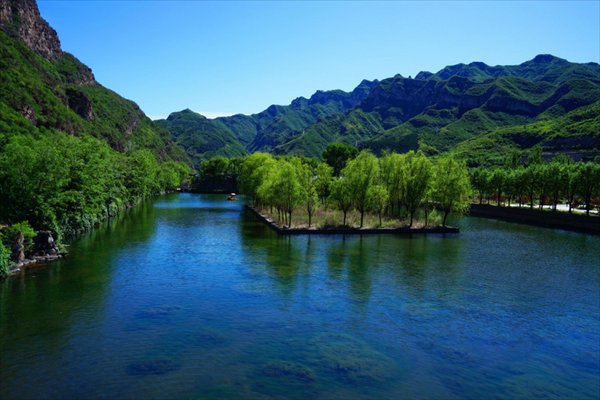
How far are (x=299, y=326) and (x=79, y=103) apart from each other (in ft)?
652

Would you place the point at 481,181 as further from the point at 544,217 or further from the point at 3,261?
the point at 3,261

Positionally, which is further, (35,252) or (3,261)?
(35,252)

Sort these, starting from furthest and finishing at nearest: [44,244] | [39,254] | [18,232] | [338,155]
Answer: [338,155]
[44,244]
[39,254]
[18,232]

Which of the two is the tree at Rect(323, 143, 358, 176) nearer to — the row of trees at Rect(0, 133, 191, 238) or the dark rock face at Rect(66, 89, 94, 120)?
the row of trees at Rect(0, 133, 191, 238)

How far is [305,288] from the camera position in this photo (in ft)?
117

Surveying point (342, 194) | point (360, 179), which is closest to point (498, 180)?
point (360, 179)

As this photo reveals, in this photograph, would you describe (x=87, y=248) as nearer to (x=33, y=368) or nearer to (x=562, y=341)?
(x=33, y=368)

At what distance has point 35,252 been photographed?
42.4 metres

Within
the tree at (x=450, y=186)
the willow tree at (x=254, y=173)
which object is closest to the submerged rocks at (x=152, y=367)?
the tree at (x=450, y=186)

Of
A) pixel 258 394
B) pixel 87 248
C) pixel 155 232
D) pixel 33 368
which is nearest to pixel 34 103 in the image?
pixel 155 232

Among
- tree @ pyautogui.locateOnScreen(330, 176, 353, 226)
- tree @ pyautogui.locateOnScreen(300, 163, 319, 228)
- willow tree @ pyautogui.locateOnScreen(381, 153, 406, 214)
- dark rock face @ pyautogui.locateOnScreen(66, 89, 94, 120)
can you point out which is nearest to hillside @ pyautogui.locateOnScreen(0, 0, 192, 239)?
dark rock face @ pyautogui.locateOnScreen(66, 89, 94, 120)

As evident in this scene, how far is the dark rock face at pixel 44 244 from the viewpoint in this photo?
4278 centimetres

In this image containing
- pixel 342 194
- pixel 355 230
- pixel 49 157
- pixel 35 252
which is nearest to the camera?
pixel 35 252

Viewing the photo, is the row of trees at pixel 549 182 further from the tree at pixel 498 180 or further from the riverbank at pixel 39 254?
the riverbank at pixel 39 254
